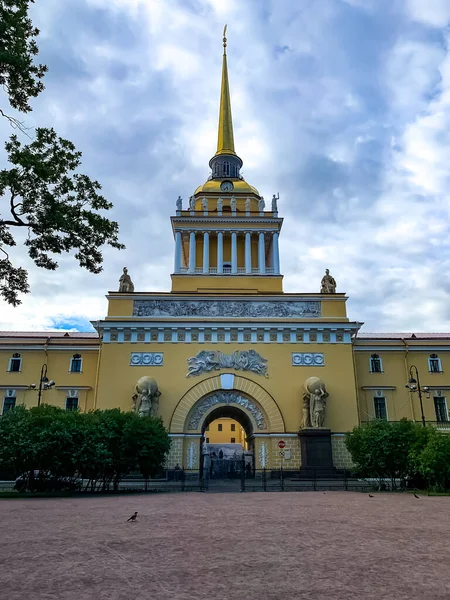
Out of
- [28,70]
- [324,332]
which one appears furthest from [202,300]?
[28,70]

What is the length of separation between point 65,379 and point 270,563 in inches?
1012

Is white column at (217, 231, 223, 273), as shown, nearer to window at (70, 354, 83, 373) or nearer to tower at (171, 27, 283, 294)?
tower at (171, 27, 283, 294)

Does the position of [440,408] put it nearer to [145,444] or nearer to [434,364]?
[434,364]

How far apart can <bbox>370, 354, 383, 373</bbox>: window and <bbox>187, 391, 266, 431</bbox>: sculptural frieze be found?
8322 millimetres

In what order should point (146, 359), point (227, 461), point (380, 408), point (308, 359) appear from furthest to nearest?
point (227, 461), point (380, 408), point (308, 359), point (146, 359)

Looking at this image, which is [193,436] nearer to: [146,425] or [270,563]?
[146,425]

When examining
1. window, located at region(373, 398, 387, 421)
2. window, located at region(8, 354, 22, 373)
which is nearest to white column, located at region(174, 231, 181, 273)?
window, located at region(8, 354, 22, 373)

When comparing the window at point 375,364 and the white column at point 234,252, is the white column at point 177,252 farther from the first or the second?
the window at point 375,364

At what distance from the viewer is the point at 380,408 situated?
96.2 feet

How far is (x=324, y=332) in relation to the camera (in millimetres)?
28250

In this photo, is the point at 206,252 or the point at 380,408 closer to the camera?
the point at 380,408

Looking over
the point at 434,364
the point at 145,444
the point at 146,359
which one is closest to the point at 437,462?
the point at 145,444

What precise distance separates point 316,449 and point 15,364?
63.2ft

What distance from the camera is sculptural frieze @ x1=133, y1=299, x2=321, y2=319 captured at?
93.7ft
